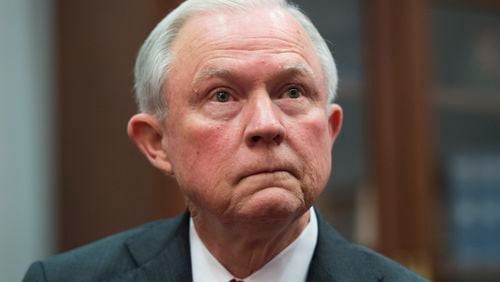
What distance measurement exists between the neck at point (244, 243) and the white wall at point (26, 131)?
1.11 m

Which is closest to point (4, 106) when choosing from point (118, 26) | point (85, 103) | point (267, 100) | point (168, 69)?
point (85, 103)

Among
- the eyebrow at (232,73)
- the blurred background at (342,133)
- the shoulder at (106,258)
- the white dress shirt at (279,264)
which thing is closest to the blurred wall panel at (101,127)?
the blurred background at (342,133)

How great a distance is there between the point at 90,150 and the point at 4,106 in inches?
11.9

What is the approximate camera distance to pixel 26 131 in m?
2.31

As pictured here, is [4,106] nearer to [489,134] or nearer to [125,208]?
[125,208]

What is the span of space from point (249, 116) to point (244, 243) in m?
0.19

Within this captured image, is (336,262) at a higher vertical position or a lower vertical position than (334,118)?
lower

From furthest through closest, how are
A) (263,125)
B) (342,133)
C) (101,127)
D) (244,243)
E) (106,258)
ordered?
1. (342,133)
2. (101,127)
3. (106,258)
4. (244,243)
5. (263,125)

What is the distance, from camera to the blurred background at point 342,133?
2164mm

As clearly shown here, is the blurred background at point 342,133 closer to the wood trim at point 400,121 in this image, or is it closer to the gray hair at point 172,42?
the wood trim at point 400,121

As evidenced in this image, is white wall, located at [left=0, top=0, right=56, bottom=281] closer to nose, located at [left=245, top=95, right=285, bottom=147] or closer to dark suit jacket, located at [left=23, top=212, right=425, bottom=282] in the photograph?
dark suit jacket, located at [left=23, top=212, right=425, bottom=282]

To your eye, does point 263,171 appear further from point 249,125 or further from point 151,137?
point 151,137

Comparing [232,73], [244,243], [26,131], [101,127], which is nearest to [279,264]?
[244,243]

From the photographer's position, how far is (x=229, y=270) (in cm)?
127
